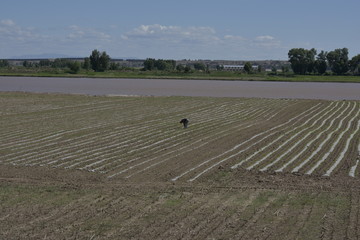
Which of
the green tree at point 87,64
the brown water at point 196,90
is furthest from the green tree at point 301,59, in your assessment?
the green tree at point 87,64

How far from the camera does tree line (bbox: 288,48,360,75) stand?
150m

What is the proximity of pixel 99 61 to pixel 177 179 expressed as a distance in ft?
493

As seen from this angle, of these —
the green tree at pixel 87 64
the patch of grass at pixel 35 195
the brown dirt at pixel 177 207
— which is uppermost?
the brown dirt at pixel 177 207

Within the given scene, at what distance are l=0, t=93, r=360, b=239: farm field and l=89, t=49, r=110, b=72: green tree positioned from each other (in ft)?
418

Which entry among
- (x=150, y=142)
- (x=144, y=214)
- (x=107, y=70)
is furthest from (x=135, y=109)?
(x=107, y=70)

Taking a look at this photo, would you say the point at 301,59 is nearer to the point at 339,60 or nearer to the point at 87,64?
the point at 339,60

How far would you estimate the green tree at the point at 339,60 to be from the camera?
149750mm

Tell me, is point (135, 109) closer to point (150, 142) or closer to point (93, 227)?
point (150, 142)

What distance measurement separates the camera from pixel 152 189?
58.0ft

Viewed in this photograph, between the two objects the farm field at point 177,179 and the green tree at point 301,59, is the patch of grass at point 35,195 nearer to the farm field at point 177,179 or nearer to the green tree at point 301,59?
the farm field at point 177,179

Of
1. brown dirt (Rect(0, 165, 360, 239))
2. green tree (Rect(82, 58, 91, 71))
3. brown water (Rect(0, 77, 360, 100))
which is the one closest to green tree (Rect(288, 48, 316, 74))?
brown water (Rect(0, 77, 360, 100))

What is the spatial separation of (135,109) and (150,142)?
19.9 m

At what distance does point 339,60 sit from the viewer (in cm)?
15125

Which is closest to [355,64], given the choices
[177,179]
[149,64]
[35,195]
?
[149,64]
